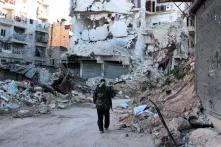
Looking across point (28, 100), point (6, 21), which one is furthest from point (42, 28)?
point (28, 100)

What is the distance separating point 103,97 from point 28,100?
1329 cm

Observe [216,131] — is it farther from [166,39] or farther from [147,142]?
[166,39]

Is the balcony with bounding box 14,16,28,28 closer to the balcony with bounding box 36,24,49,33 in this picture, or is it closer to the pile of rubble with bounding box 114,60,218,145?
the balcony with bounding box 36,24,49,33

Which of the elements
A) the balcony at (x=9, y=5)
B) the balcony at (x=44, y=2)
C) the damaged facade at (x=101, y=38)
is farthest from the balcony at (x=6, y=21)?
the balcony at (x=44, y=2)

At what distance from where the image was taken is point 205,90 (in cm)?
1284

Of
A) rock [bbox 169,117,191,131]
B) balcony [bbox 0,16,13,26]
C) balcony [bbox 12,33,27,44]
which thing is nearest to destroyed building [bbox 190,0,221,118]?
rock [bbox 169,117,191,131]

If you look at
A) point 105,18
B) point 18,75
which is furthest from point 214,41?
point 105,18

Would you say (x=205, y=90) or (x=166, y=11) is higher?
(x=166, y=11)

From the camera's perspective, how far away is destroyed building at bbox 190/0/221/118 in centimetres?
1077

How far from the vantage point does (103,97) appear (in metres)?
13.8

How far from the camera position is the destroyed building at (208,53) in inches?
424

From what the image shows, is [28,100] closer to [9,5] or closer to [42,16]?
[9,5]

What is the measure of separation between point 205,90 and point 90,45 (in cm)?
4664

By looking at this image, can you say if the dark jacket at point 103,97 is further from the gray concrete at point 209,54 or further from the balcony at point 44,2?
the balcony at point 44,2
